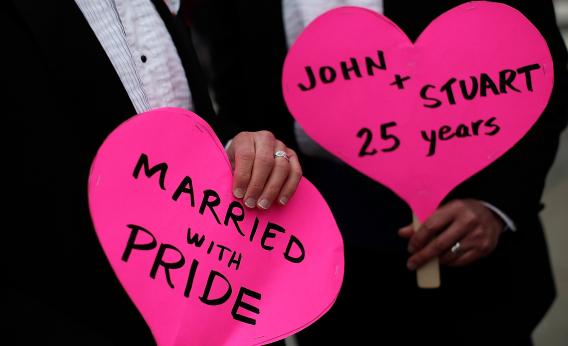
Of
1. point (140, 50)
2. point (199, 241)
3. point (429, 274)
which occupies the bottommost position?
point (429, 274)

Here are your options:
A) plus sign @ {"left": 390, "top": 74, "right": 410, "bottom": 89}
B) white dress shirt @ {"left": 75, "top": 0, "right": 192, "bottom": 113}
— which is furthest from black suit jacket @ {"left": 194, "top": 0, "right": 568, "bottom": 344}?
white dress shirt @ {"left": 75, "top": 0, "right": 192, "bottom": 113}

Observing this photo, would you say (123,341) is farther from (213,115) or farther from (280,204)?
(213,115)

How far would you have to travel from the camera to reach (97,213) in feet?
2.13

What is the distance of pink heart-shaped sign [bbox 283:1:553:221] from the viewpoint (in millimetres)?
910

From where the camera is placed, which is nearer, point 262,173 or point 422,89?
point 262,173

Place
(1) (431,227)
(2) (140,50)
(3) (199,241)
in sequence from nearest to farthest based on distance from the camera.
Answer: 1. (3) (199,241)
2. (2) (140,50)
3. (1) (431,227)

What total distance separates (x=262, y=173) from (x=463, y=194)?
53 centimetres

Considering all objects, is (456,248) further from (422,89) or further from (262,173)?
(262,173)

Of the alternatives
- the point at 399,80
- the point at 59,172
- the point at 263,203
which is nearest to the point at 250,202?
the point at 263,203

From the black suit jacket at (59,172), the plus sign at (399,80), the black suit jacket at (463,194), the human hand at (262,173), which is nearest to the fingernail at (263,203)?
the human hand at (262,173)

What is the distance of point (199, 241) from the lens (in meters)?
0.71

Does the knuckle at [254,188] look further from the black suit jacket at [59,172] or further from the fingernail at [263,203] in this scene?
the black suit jacket at [59,172]

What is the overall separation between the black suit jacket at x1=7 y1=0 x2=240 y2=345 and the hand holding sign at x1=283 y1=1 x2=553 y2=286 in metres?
0.33

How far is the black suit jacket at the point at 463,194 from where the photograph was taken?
1105mm
